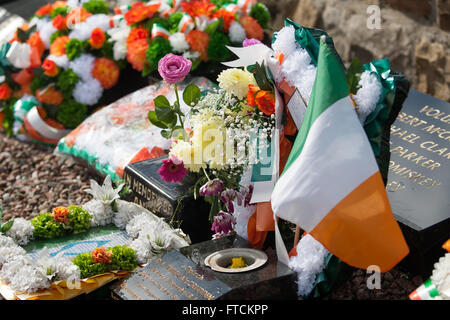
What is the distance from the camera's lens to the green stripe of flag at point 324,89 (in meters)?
2.38

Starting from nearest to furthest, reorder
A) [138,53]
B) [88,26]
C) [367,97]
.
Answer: [367,97] < [138,53] < [88,26]

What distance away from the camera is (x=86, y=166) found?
4195 mm

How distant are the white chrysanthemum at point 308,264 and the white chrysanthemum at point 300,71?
0.58 meters

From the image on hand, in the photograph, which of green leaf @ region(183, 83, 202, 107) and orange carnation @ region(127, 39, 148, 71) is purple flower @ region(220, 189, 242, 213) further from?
orange carnation @ region(127, 39, 148, 71)

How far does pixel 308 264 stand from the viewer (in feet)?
8.46

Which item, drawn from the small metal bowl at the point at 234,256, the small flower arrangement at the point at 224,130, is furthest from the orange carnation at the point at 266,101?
the small metal bowl at the point at 234,256

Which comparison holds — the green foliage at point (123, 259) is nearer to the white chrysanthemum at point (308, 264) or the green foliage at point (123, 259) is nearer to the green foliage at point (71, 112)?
the white chrysanthemum at point (308, 264)

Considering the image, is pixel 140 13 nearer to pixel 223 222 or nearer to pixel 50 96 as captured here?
pixel 50 96

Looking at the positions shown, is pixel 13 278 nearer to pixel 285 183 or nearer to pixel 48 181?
pixel 285 183

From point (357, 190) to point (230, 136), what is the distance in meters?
0.74

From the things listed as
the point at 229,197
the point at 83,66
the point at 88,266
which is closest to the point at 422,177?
the point at 229,197

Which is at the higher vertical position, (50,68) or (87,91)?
(50,68)

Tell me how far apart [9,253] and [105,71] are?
2060 millimetres

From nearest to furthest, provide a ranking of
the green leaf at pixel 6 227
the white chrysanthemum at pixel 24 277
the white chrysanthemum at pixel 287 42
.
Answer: the white chrysanthemum at pixel 24 277 → the white chrysanthemum at pixel 287 42 → the green leaf at pixel 6 227
